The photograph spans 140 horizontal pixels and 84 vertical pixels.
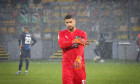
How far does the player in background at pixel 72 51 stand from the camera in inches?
216

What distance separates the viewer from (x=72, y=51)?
5582mm

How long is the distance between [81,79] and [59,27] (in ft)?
56.4

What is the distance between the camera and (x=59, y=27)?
22.7 m

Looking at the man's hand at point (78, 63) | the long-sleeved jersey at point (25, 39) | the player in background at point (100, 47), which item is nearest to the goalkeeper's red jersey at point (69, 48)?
the man's hand at point (78, 63)

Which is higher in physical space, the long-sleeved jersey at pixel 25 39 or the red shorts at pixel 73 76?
the long-sleeved jersey at pixel 25 39

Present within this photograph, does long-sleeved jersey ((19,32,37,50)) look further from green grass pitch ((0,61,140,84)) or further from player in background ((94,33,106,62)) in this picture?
player in background ((94,33,106,62))

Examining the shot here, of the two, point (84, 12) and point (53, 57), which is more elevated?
point (84, 12)

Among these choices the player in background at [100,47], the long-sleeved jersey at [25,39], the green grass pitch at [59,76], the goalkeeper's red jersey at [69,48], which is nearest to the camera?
the goalkeeper's red jersey at [69,48]

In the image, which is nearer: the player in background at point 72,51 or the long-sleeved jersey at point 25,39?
the player in background at point 72,51

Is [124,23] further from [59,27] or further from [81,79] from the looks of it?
[81,79]

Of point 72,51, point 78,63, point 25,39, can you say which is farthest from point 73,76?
point 25,39

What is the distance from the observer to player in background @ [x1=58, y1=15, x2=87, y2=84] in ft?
18.0

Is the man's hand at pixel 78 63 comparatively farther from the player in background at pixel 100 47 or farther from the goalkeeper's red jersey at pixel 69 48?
the player in background at pixel 100 47

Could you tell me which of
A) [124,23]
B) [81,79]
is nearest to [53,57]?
[124,23]
